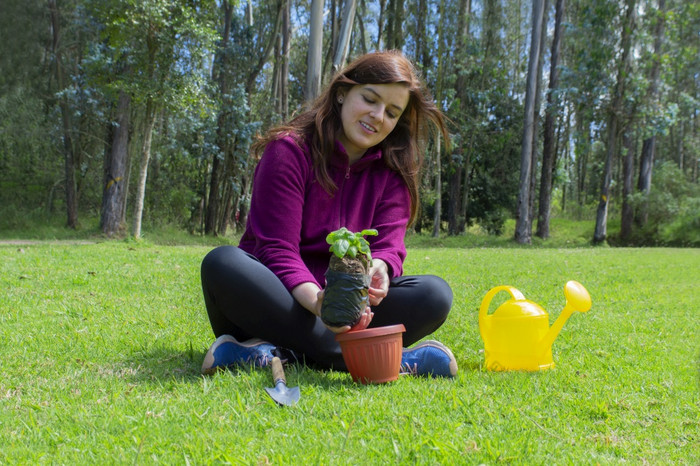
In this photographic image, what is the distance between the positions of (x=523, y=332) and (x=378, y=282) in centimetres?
67

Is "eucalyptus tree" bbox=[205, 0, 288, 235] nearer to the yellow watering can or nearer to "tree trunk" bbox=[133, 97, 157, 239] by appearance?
"tree trunk" bbox=[133, 97, 157, 239]

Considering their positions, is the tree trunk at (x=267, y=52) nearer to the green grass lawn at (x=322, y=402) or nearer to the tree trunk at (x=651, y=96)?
the tree trunk at (x=651, y=96)

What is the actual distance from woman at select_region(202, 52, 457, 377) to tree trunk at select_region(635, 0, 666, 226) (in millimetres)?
14498

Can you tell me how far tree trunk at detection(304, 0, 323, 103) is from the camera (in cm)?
1022

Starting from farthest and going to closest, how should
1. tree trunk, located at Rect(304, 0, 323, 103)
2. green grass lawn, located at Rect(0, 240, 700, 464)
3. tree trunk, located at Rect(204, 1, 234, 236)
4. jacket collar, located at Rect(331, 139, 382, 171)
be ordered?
tree trunk, located at Rect(204, 1, 234, 236) < tree trunk, located at Rect(304, 0, 323, 103) < jacket collar, located at Rect(331, 139, 382, 171) < green grass lawn, located at Rect(0, 240, 700, 464)

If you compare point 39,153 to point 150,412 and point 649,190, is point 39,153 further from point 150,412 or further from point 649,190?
point 649,190

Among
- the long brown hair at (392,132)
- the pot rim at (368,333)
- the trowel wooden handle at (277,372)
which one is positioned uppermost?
the long brown hair at (392,132)

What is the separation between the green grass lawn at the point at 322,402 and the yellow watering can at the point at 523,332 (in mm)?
123

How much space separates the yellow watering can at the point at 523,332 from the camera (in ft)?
8.18

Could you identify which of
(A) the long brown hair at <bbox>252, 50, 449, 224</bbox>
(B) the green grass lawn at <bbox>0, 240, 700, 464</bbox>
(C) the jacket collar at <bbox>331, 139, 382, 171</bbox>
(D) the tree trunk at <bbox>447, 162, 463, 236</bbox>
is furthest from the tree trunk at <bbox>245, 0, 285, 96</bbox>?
(C) the jacket collar at <bbox>331, 139, 382, 171</bbox>

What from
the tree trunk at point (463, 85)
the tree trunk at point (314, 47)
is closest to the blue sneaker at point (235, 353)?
the tree trunk at point (314, 47)

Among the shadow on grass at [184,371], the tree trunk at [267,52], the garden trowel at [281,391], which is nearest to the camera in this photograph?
the garden trowel at [281,391]

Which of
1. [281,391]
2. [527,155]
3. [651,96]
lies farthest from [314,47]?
[651,96]

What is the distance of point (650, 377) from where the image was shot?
2492mm
